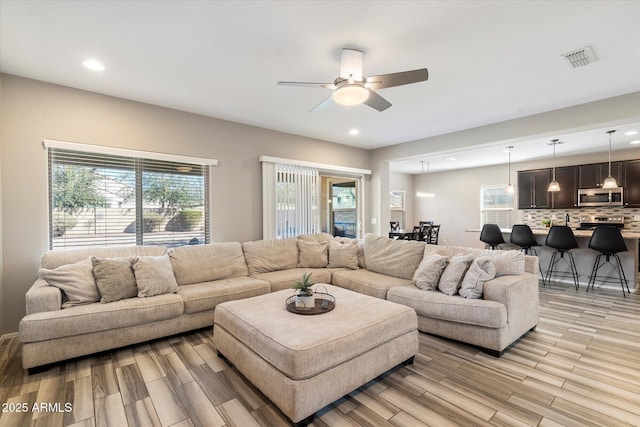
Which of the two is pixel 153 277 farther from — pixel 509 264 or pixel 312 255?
pixel 509 264

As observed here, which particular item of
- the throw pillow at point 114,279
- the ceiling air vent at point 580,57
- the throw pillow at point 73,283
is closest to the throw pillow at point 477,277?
the ceiling air vent at point 580,57

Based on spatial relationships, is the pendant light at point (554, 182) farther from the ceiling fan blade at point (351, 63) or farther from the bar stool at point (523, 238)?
the ceiling fan blade at point (351, 63)

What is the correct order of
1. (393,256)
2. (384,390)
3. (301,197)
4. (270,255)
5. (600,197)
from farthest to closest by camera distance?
(600,197), (301,197), (270,255), (393,256), (384,390)

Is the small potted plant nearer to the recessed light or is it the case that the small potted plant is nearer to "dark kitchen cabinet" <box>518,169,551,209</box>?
the recessed light

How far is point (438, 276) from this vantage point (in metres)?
3.14

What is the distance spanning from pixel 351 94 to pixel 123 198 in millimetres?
3058

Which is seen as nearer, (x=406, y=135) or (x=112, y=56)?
(x=112, y=56)

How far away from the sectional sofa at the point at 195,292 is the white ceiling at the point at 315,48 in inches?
72.9

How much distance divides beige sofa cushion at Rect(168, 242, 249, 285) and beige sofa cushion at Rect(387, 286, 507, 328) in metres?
2.01

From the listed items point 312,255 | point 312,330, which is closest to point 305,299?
point 312,330

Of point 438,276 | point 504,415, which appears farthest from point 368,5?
point 504,415

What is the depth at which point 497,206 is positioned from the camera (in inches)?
320

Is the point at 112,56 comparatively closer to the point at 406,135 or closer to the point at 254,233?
the point at 254,233

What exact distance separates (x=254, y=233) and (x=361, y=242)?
67.7 inches
